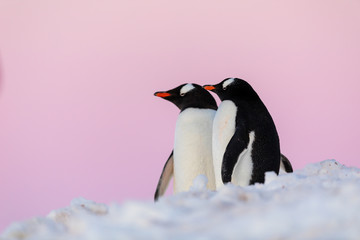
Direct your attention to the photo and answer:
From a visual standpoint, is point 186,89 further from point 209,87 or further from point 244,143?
point 244,143

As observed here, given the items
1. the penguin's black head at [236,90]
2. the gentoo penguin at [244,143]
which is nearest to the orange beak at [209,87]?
the penguin's black head at [236,90]

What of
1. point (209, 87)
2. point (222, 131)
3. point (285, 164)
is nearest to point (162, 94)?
point (209, 87)

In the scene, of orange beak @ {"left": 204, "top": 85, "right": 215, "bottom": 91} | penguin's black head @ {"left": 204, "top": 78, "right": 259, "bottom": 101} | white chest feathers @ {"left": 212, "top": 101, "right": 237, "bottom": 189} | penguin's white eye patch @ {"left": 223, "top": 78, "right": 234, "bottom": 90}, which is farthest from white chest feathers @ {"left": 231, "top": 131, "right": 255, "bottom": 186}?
orange beak @ {"left": 204, "top": 85, "right": 215, "bottom": 91}

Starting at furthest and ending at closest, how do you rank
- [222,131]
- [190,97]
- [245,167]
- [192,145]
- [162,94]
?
1. [162,94]
2. [190,97]
3. [192,145]
4. [222,131]
5. [245,167]

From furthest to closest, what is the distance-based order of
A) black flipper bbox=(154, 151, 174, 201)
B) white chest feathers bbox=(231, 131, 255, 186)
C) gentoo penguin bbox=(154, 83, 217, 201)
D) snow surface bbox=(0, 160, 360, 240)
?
Answer: black flipper bbox=(154, 151, 174, 201) → gentoo penguin bbox=(154, 83, 217, 201) → white chest feathers bbox=(231, 131, 255, 186) → snow surface bbox=(0, 160, 360, 240)

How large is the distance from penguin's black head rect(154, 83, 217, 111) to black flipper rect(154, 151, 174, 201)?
0.53 meters

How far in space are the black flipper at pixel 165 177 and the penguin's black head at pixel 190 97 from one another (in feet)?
1.72

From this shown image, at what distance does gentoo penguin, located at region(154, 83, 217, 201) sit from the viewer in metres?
4.13

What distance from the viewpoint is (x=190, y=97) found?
14.7ft

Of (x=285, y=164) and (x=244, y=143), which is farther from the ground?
(x=244, y=143)

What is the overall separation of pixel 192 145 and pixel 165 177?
0.44 meters

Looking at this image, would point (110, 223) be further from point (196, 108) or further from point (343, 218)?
point (196, 108)

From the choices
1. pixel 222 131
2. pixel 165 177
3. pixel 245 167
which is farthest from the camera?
pixel 165 177

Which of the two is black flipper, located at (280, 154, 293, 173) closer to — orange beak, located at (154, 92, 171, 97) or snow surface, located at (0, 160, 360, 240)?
orange beak, located at (154, 92, 171, 97)
